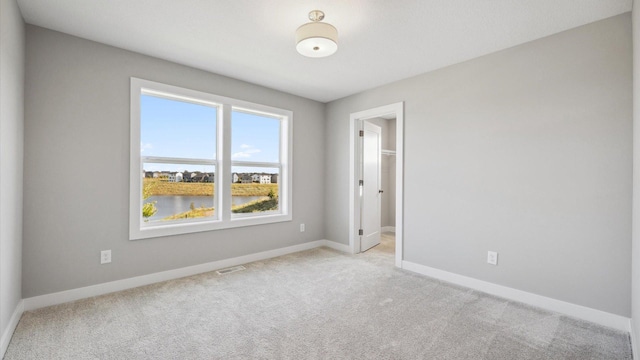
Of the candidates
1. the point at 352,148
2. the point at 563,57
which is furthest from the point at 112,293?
the point at 563,57

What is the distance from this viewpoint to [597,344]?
6.70ft

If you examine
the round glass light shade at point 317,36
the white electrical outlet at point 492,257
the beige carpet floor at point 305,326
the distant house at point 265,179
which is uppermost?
the round glass light shade at point 317,36

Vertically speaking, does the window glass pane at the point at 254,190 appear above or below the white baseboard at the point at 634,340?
above

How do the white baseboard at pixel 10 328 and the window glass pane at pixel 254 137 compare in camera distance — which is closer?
the white baseboard at pixel 10 328

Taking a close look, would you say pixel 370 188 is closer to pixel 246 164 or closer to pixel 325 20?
pixel 246 164

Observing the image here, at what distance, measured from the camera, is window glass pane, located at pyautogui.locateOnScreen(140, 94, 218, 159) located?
10.5ft

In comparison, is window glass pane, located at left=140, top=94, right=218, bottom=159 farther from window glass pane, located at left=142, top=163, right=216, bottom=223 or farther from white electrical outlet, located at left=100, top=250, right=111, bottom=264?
white electrical outlet, located at left=100, top=250, right=111, bottom=264

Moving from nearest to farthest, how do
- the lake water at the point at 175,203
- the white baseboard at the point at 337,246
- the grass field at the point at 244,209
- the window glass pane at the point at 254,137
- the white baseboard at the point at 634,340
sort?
the white baseboard at the point at 634,340
the lake water at the point at 175,203
the grass field at the point at 244,209
the window glass pane at the point at 254,137
the white baseboard at the point at 337,246

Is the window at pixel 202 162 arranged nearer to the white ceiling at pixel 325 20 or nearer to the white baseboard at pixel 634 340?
the white ceiling at pixel 325 20

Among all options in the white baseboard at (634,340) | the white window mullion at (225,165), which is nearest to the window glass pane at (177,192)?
the white window mullion at (225,165)

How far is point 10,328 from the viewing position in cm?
207

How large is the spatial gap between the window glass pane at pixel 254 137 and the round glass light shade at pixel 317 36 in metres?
1.86

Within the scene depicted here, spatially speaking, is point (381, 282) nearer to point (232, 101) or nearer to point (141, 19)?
point (232, 101)

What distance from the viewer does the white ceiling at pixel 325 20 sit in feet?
7.21
